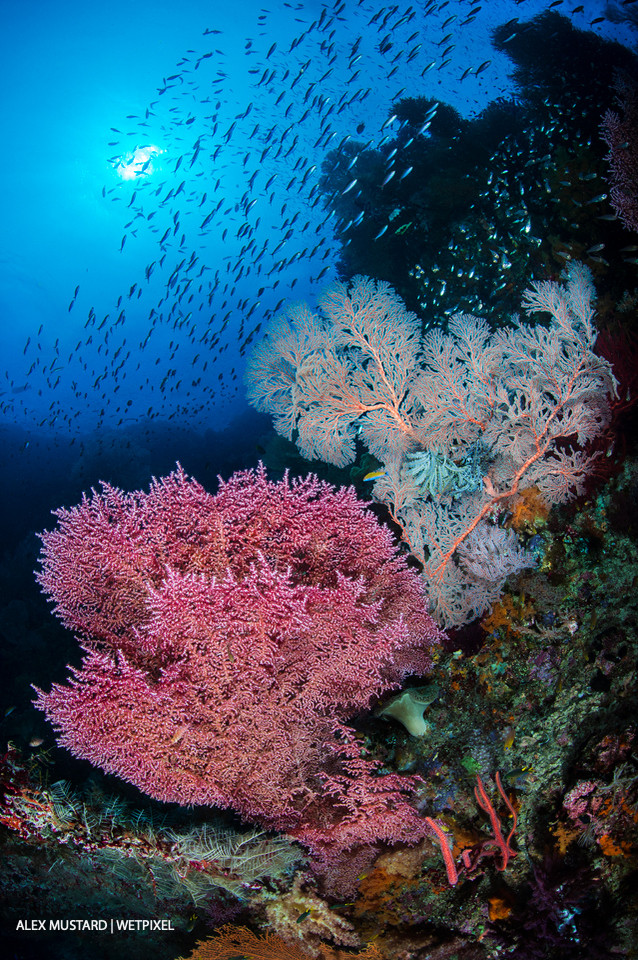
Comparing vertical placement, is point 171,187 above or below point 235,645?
above

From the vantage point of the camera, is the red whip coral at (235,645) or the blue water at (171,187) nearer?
the red whip coral at (235,645)

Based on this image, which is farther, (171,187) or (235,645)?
(171,187)

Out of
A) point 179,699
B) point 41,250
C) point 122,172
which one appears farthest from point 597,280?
point 41,250

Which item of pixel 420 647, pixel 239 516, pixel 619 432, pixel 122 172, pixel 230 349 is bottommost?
pixel 420 647

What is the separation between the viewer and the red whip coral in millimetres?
2666

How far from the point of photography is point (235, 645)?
2.73 meters

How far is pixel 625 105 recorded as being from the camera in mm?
5332

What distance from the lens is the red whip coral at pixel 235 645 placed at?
2666 mm

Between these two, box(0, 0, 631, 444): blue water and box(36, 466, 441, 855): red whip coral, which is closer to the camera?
box(36, 466, 441, 855): red whip coral

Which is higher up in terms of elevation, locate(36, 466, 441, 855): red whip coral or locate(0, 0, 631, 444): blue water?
locate(0, 0, 631, 444): blue water

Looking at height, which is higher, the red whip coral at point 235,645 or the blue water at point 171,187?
the blue water at point 171,187

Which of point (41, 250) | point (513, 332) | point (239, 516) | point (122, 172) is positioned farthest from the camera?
point (41, 250)

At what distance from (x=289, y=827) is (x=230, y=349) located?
8568 cm

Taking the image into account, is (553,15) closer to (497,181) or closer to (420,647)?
(497,181)
